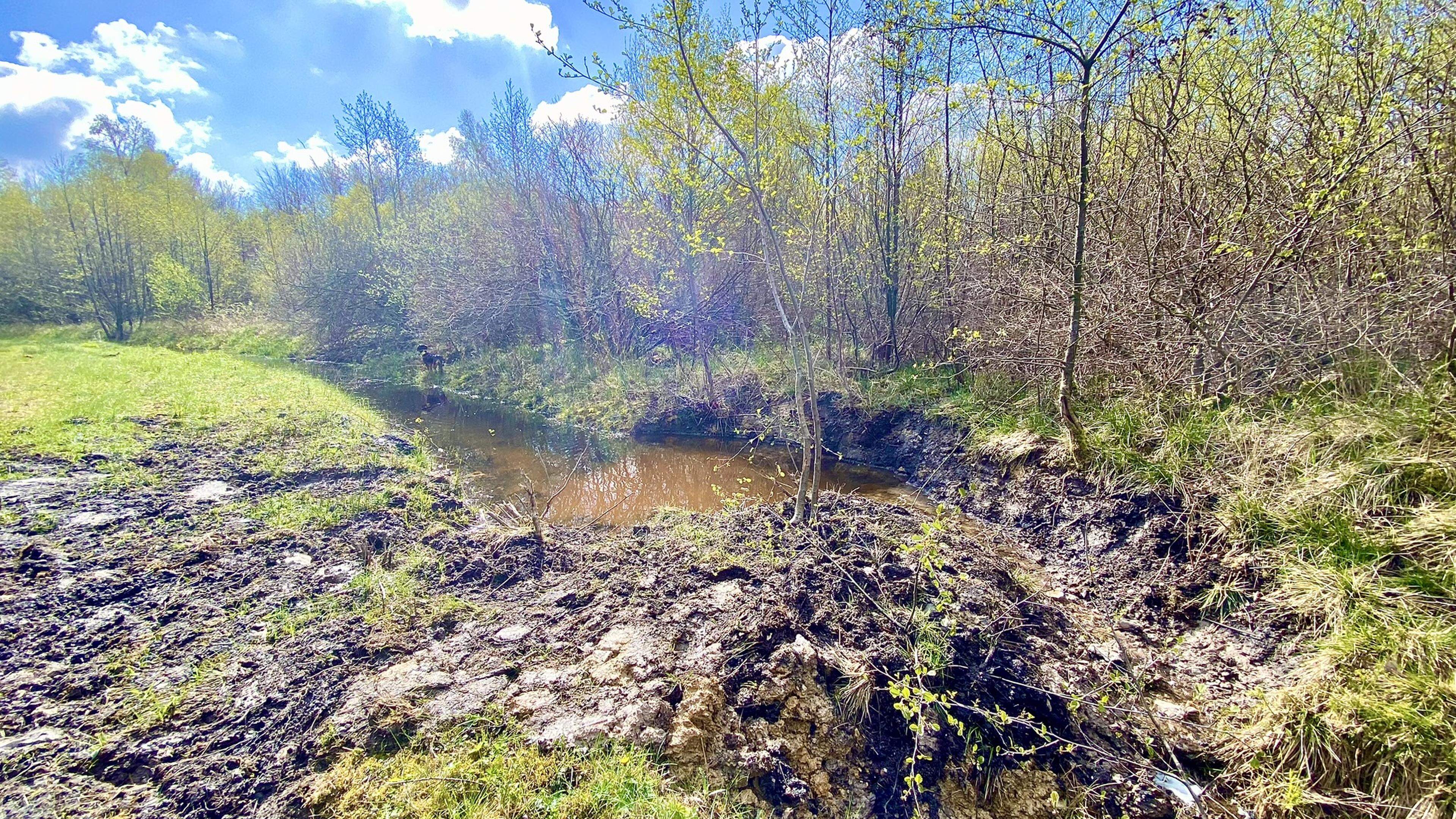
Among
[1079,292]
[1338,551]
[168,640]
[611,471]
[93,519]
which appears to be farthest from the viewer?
[611,471]

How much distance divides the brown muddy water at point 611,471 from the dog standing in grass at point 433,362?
652cm

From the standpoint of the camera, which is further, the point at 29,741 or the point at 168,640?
the point at 168,640

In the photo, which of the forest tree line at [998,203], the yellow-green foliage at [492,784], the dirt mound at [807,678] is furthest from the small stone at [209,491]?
the forest tree line at [998,203]

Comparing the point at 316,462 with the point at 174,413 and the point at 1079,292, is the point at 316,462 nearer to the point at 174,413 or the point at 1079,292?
the point at 174,413

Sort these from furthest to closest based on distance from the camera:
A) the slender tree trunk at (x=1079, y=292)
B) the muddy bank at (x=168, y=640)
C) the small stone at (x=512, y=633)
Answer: the slender tree trunk at (x=1079, y=292), the small stone at (x=512, y=633), the muddy bank at (x=168, y=640)

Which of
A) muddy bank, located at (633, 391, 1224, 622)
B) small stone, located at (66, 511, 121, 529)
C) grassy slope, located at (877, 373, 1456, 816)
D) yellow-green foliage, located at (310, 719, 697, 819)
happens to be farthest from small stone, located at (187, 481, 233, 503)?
grassy slope, located at (877, 373, 1456, 816)

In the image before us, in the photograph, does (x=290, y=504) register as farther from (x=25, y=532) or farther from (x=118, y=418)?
(x=118, y=418)

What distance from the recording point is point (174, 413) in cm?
824

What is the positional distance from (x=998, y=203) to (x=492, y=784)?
26.6ft

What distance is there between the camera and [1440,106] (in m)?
3.53

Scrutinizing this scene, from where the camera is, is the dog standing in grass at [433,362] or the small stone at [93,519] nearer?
the small stone at [93,519]

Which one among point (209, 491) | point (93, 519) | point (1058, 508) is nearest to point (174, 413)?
point (209, 491)

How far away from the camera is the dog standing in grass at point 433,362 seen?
1875 centimetres

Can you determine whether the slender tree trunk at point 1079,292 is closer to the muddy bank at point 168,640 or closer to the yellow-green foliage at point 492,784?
the yellow-green foliage at point 492,784
